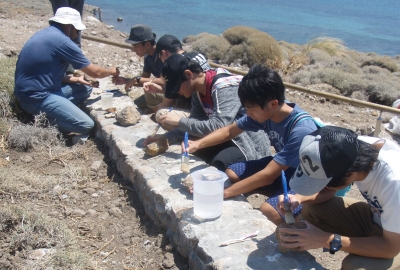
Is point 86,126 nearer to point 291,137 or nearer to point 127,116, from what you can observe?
point 127,116

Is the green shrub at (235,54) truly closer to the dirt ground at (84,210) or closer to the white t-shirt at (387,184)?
the dirt ground at (84,210)

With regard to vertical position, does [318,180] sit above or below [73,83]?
above

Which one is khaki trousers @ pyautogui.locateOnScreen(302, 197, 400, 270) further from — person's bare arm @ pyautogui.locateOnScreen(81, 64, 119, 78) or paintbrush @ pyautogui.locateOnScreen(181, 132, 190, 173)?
person's bare arm @ pyautogui.locateOnScreen(81, 64, 119, 78)

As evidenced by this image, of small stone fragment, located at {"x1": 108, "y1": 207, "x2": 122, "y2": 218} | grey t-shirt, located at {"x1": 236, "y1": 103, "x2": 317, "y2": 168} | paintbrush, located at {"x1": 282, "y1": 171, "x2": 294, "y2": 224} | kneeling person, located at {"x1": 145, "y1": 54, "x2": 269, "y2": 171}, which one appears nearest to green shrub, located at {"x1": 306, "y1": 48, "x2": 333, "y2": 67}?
kneeling person, located at {"x1": 145, "y1": 54, "x2": 269, "y2": 171}

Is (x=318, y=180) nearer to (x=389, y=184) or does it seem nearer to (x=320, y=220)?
(x=389, y=184)

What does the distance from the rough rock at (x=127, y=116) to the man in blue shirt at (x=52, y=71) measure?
442 mm

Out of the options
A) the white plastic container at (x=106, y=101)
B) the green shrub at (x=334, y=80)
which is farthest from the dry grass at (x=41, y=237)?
the green shrub at (x=334, y=80)

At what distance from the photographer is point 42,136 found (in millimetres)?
4543

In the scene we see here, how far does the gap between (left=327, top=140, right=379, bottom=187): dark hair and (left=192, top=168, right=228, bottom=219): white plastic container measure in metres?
0.75

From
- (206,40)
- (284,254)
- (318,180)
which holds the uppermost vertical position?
(318,180)

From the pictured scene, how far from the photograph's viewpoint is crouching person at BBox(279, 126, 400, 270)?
6.87 ft

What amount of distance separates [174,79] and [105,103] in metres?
1.63

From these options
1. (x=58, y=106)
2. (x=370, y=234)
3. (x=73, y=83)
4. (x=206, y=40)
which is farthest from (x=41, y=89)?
(x=206, y=40)

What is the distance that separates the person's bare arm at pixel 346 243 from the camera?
7.36ft
